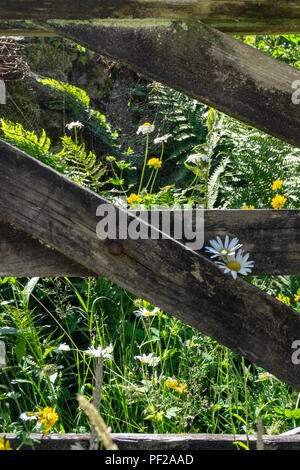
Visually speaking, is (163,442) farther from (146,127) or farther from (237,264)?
(146,127)

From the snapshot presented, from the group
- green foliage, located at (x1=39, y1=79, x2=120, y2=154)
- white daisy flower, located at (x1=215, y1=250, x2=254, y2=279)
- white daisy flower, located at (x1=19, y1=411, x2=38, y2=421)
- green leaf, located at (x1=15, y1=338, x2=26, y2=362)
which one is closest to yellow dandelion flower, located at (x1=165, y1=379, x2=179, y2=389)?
white daisy flower, located at (x1=19, y1=411, x2=38, y2=421)

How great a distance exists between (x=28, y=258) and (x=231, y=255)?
1.98ft

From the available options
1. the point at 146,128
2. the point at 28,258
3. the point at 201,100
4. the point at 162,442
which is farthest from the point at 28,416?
the point at 146,128

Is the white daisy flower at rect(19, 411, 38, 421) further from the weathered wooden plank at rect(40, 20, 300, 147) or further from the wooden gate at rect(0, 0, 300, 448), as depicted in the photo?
the weathered wooden plank at rect(40, 20, 300, 147)

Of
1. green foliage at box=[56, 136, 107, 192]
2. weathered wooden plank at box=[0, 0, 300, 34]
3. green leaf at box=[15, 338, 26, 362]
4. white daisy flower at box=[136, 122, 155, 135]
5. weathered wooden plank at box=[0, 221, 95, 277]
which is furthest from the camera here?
white daisy flower at box=[136, 122, 155, 135]

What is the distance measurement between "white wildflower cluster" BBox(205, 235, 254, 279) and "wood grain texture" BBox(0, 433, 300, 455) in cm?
55

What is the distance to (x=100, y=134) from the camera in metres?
4.58

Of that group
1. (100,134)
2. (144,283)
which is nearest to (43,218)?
(144,283)

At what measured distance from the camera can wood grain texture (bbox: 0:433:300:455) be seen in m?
1.73

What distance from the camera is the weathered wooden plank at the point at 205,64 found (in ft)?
4.66
